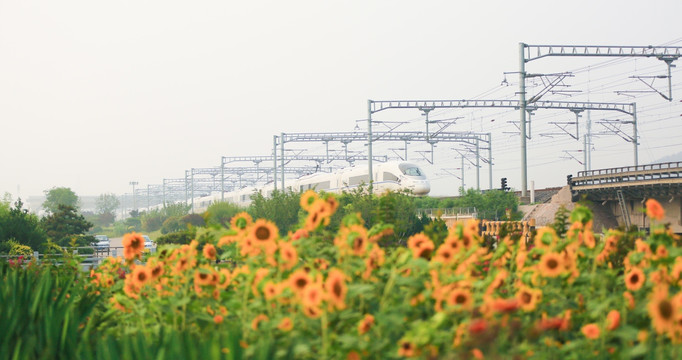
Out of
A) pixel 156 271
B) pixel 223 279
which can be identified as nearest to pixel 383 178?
pixel 156 271

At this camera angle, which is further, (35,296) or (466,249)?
(35,296)

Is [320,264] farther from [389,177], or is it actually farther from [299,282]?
[389,177]

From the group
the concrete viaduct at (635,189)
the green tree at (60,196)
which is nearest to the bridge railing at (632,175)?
the concrete viaduct at (635,189)

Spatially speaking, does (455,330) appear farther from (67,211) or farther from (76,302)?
(67,211)

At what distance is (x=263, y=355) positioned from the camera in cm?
335

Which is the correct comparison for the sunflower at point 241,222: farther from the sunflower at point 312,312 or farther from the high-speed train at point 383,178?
the high-speed train at point 383,178

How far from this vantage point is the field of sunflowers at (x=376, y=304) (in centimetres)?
326

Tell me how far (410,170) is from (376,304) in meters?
44.2

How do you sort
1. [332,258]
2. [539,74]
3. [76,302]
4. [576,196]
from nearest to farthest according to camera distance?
1. [332,258]
2. [76,302]
3. [539,74]
4. [576,196]

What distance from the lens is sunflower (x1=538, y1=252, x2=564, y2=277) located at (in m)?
3.99

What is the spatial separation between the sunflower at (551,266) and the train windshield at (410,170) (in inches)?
1712

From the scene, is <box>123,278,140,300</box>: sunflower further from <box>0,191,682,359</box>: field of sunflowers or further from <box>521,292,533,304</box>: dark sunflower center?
<box>521,292,533,304</box>: dark sunflower center

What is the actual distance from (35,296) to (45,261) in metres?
6.00

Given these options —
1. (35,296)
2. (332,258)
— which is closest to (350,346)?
(332,258)
